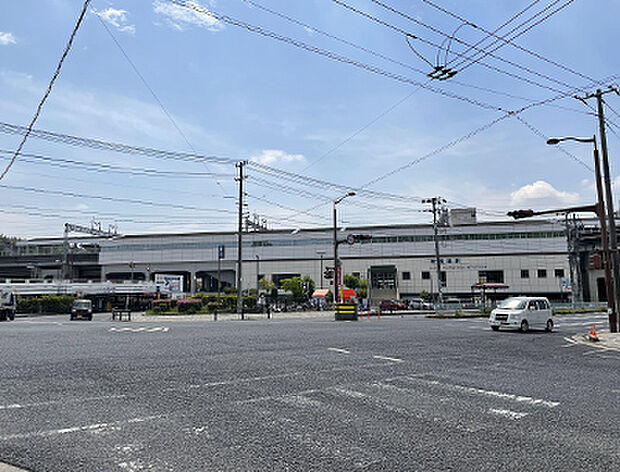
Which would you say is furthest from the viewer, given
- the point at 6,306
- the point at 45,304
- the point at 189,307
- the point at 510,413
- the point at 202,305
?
the point at 45,304

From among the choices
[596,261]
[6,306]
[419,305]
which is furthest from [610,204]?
[6,306]

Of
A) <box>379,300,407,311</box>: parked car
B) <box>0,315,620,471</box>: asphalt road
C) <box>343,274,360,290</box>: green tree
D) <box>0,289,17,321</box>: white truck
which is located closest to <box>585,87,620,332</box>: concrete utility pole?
<box>0,315,620,471</box>: asphalt road

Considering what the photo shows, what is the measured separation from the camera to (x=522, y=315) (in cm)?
2211

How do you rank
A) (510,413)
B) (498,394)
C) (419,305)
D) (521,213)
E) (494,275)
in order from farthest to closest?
(494,275), (419,305), (521,213), (498,394), (510,413)

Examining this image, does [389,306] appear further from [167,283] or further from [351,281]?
[167,283]

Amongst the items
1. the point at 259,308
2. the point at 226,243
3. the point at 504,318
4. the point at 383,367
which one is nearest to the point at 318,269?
the point at 226,243

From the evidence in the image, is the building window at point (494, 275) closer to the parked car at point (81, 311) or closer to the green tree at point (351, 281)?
the green tree at point (351, 281)

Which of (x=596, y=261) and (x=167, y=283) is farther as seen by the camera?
(x=167, y=283)

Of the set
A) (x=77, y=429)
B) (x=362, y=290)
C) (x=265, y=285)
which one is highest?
(x=265, y=285)

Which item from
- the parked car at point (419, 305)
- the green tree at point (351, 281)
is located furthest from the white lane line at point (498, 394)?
the green tree at point (351, 281)

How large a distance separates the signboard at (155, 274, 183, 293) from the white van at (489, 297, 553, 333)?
155 feet

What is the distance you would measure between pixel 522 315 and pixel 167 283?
165 feet

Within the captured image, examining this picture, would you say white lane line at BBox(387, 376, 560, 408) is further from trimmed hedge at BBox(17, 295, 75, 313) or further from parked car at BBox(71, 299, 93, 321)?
trimmed hedge at BBox(17, 295, 75, 313)

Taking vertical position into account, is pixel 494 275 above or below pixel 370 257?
below
